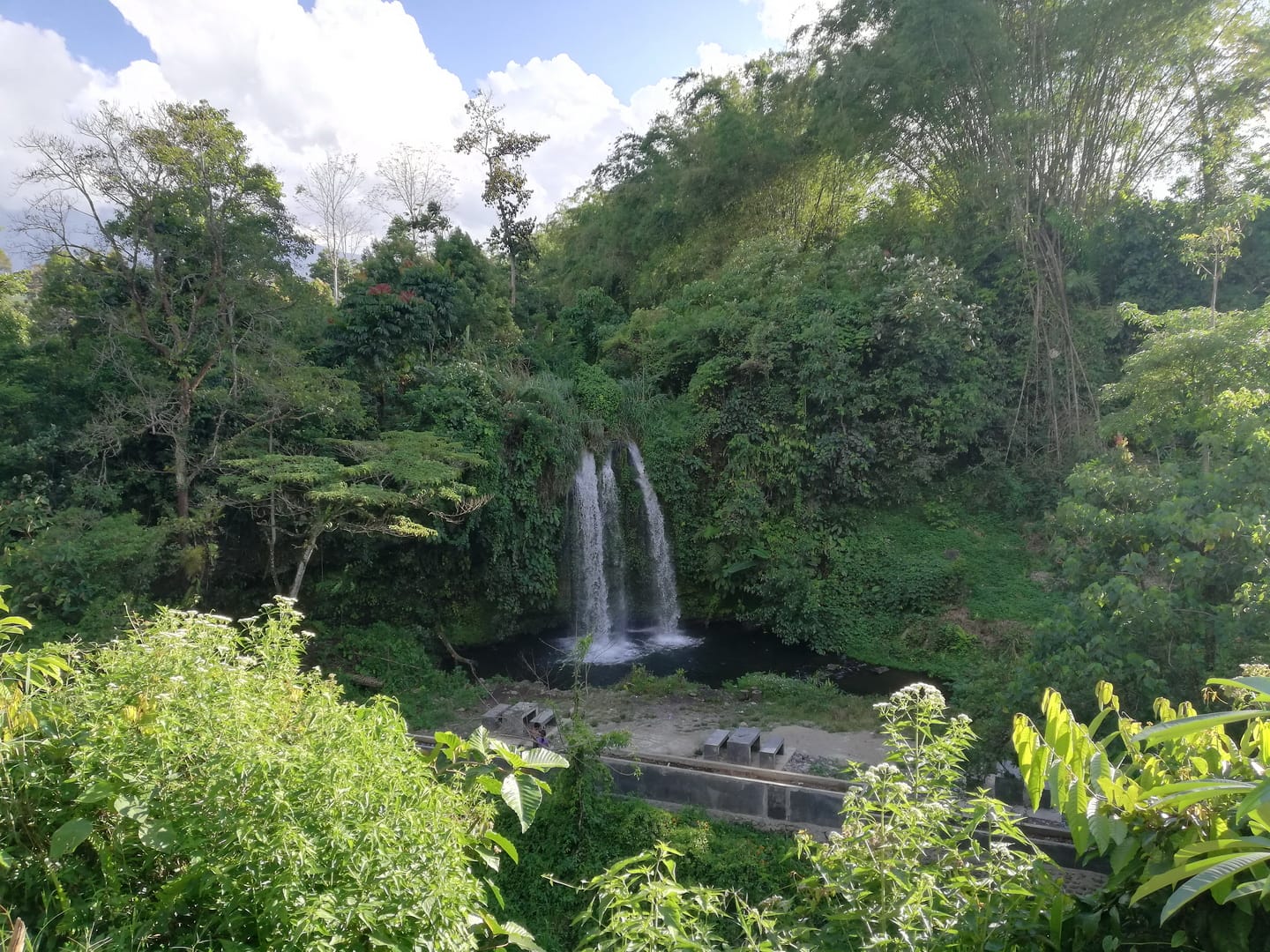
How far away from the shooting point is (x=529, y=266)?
21875mm

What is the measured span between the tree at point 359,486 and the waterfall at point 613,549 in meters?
3.08

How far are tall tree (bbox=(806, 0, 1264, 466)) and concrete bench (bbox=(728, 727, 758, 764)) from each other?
10187 mm

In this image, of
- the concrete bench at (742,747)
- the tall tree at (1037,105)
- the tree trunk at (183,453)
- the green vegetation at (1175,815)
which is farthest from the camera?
the tall tree at (1037,105)

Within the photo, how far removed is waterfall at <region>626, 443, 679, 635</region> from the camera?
13.5 meters

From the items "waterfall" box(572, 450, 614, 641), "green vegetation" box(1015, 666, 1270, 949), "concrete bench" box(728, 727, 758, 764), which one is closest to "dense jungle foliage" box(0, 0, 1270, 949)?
"green vegetation" box(1015, 666, 1270, 949)

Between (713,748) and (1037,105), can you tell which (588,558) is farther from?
(1037,105)

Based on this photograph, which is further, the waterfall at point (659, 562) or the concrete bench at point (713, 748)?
the waterfall at point (659, 562)

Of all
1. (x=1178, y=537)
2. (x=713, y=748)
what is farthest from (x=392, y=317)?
(x=1178, y=537)

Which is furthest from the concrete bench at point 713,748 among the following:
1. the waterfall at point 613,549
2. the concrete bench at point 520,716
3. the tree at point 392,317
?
the tree at point 392,317

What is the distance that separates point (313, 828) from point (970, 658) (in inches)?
444

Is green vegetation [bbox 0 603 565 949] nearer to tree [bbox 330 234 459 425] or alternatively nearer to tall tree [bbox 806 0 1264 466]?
tree [bbox 330 234 459 425]

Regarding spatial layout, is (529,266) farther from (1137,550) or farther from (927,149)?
(1137,550)

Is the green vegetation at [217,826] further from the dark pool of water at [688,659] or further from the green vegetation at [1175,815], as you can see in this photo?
the dark pool of water at [688,659]

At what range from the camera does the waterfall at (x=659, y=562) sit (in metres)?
13.5
